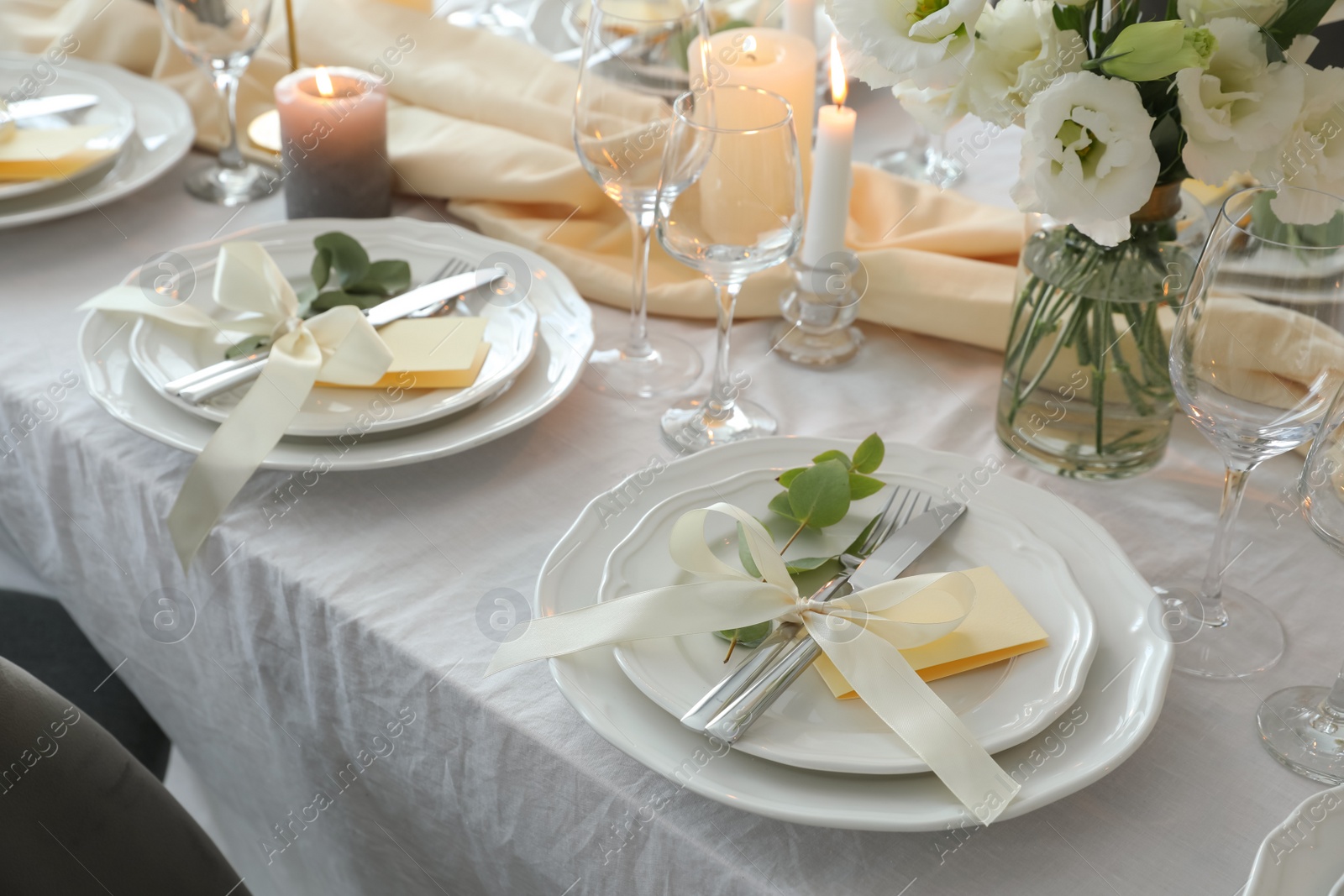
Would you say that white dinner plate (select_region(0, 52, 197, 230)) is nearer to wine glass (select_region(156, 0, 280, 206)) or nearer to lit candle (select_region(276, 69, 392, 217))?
wine glass (select_region(156, 0, 280, 206))

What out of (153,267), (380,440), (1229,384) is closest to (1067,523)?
(1229,384)

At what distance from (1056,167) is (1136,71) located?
6cm

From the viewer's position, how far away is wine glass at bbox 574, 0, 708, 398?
81 centimetres

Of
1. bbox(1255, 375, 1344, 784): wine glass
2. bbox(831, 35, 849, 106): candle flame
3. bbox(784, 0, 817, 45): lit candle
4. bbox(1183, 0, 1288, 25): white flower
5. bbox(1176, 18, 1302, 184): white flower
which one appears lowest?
bbox(1255, 375, 1344, 784): wine glass

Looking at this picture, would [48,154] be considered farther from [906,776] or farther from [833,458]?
[906,776]

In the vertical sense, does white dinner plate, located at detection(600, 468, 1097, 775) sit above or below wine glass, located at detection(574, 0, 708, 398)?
below

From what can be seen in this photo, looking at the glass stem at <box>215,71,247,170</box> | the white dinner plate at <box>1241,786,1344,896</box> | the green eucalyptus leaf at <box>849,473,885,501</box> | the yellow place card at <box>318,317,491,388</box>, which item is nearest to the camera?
the white dinner plate at <box>1241,786,1344,896</box>

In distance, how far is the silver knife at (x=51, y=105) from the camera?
3.74ft

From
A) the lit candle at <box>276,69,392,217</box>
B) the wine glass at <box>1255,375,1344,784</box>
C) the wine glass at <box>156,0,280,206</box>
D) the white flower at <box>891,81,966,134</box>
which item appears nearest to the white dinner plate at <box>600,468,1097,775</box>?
the wine glass at <box>1255,375,1344,784</box>

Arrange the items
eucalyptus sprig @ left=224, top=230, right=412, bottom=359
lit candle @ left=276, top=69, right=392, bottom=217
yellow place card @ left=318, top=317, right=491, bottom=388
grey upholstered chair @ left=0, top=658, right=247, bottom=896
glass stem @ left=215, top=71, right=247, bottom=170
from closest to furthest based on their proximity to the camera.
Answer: grey upholstered chair @ left=0, top=658, right=247, bottom=896 → yellow place card @ left=318, top=317, right=491, bottom=388 → eucalyptus sprig @ left=224, top=230, right=412, bottom=359 → lit candle @ left=276, top=69, right=392, bottom=217 → glass stem @ left=215, top=71, right=247, bottom=170

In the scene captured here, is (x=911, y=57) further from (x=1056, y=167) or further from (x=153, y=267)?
(x=153, y=267)

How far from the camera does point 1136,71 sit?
1.99 ft

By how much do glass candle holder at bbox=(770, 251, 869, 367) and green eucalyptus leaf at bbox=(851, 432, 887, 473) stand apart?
21cm

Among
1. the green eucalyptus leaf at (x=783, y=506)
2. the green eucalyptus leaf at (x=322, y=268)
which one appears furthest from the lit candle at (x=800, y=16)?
the green eucalyptus leaf at (x=783, y=506)
